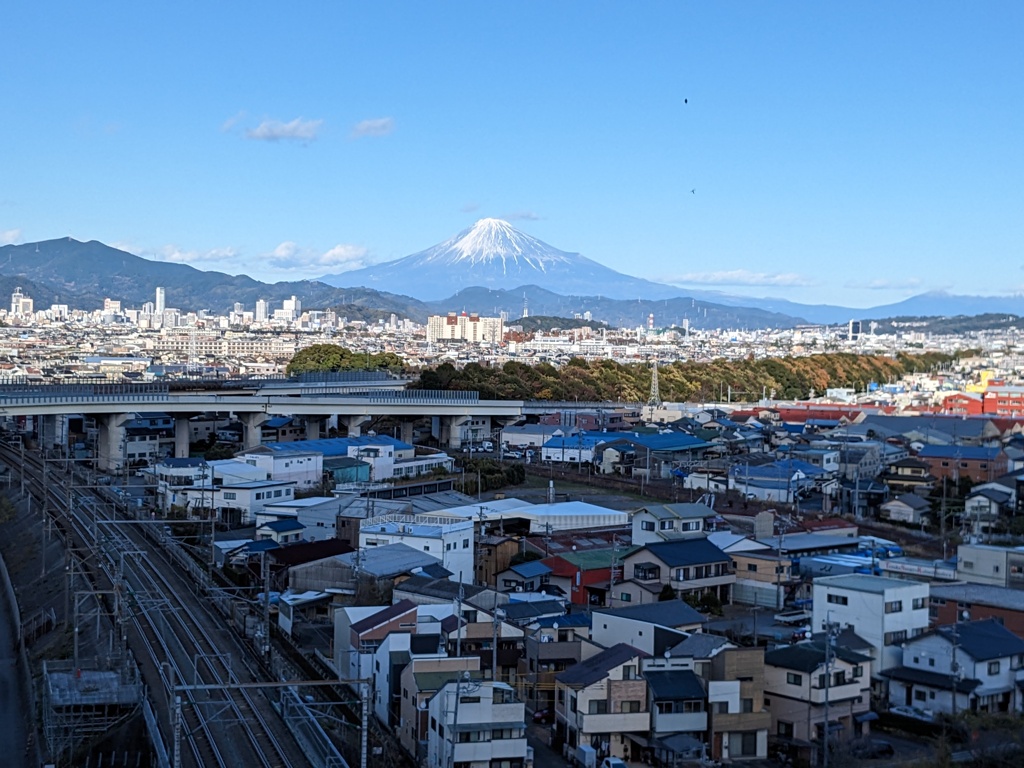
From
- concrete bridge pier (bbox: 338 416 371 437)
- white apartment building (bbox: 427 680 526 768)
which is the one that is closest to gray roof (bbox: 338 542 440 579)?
white apartment building (bbox: 427 680 526 768)

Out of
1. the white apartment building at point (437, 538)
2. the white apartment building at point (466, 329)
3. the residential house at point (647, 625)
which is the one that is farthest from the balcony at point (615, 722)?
the white apartment building at point (466, 329)

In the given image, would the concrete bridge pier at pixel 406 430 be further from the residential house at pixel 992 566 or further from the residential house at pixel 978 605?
the residential house at pixel 978 605

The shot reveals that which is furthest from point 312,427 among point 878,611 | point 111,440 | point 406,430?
point 878,611

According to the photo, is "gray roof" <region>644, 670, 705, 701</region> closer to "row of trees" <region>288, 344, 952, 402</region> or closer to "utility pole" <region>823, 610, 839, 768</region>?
"utility pole" <region>823, 610, 839, 768</region>

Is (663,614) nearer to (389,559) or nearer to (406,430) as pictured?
(389,559)

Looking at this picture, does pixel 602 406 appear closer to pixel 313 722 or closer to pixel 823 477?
pixel 823 477

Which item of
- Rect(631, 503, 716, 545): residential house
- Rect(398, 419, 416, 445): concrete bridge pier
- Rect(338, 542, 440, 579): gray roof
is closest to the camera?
Rect(338, 542, 440, 579): gray roof
